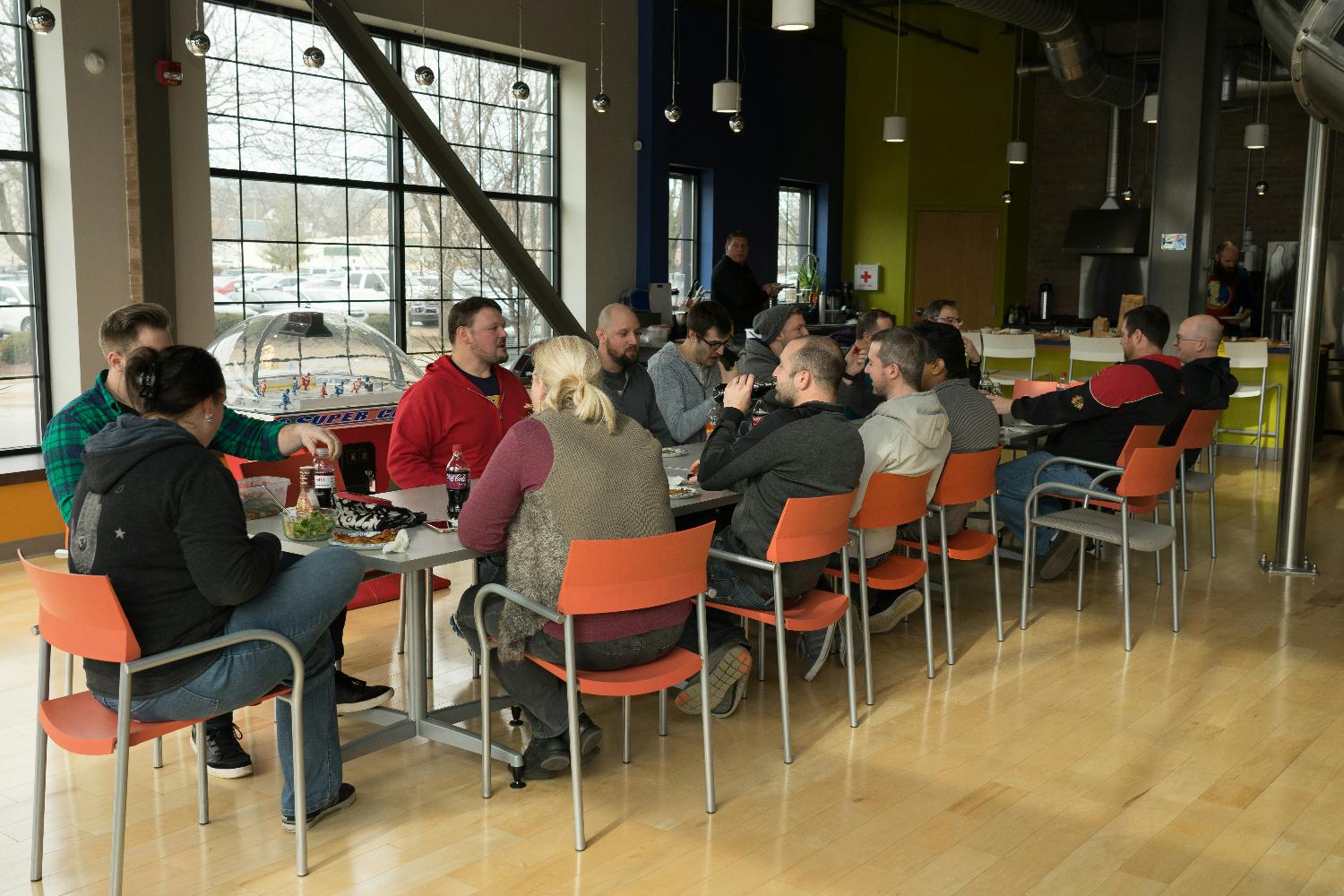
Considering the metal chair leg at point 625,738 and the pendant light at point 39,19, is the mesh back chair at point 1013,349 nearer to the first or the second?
the metal chair leg at point 625,738

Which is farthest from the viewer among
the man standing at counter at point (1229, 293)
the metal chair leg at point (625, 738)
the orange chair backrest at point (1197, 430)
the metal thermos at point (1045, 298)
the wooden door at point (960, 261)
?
the metal thermos at point (1045, 298)

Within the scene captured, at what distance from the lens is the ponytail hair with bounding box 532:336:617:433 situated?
3146mm

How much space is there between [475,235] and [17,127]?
3.52 meters

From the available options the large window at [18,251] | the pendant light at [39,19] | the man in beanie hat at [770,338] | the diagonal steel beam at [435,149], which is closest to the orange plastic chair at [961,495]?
the man in beanie hat at [770,338]

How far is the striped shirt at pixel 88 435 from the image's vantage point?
3.39m

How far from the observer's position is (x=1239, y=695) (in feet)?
13.9

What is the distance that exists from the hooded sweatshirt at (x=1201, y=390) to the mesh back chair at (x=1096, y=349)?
3409 millimetres

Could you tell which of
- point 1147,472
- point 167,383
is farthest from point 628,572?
point 1147,472

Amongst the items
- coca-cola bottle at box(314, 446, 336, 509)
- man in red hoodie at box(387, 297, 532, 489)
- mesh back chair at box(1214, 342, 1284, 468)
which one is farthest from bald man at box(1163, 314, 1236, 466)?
coca-cola bottle at box(314, 446, 336, 509)

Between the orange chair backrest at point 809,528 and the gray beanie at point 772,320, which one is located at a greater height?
the gray beanie at point 772,320

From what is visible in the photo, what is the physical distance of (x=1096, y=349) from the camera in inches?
378

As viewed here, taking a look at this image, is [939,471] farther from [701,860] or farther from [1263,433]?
[1263,433]

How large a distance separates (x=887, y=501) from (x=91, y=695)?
2.41 meters

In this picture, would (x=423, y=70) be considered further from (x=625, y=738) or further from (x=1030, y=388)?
(x=625, y=738)
